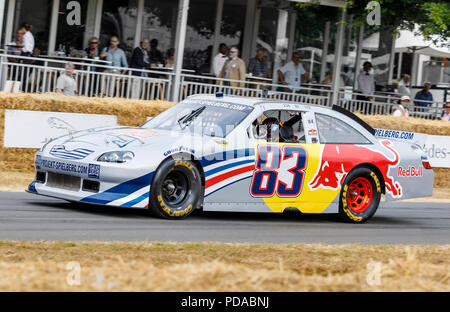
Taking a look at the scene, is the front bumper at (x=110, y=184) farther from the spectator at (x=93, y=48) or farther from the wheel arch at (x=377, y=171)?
the spectator at (x=93, y=48)

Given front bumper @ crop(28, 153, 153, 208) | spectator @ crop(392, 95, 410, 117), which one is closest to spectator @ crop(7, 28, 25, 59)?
spectator @ crop(392, 95, 410, 117)

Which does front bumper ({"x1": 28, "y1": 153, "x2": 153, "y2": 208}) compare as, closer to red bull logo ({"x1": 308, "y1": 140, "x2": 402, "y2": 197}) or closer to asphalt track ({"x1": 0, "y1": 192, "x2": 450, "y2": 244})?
asphalt track ({"x1": 0, "y1": 192, "x2": 450, "y2": 244})

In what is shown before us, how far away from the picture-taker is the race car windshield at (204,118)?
10523 mm

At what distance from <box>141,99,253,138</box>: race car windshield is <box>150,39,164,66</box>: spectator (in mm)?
11695

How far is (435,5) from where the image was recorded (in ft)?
67.4

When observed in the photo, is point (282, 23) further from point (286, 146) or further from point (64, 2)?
point (286, 146)

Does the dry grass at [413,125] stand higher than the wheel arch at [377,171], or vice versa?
the dry grass at [413,125]

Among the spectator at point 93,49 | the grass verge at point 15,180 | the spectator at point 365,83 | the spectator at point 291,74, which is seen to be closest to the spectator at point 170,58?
the spectator at point 93,49

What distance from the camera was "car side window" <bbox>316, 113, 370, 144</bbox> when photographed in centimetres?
1125

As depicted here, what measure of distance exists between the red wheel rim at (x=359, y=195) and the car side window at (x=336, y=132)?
1.84 feet

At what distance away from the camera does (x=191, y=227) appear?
31.6 ft

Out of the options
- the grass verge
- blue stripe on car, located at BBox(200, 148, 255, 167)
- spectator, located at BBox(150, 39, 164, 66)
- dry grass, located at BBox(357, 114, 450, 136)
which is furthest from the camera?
spectator, located at BBox(150, 39, 164, 66)
